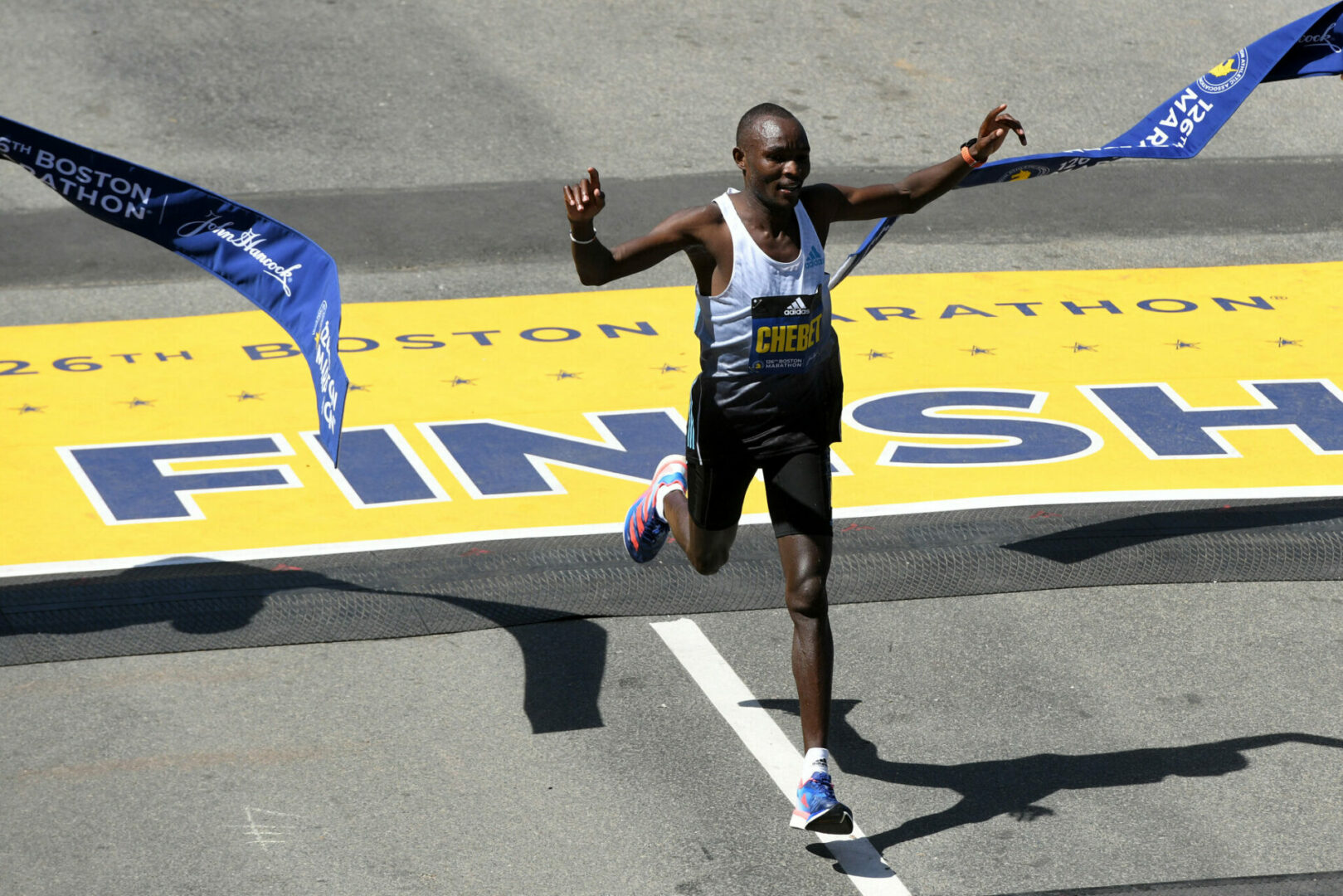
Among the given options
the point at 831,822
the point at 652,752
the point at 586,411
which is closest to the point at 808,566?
the point at 831,822

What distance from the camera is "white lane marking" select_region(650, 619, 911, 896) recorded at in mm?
5094

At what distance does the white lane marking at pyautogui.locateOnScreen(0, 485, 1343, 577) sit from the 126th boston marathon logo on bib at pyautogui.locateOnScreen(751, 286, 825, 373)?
237 centimetres

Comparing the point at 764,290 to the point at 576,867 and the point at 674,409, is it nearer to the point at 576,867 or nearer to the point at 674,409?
the point at 576,867

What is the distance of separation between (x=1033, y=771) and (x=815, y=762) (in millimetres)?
948

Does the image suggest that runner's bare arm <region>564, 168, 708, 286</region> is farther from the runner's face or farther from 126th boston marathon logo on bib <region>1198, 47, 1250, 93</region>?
126th boston marathon logo on bib <region>1198, 47, 1250, 93</region>

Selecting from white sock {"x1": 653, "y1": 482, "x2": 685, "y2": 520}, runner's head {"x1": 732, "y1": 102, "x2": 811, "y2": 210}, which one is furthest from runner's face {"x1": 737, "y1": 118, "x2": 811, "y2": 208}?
white sock {"x1": 653, "y1": 482, "x2": 685, "y2": 520}

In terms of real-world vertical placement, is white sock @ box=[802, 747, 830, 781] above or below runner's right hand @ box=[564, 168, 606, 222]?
below

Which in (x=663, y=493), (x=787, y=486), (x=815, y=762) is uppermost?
(x=787, y=486)

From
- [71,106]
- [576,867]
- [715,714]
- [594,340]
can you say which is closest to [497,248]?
[594,340]

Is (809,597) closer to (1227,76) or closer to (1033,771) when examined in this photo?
(1033,771)

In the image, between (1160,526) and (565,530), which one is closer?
(1160,526)

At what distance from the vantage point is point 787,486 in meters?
5.49

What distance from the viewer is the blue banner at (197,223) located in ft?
20.9

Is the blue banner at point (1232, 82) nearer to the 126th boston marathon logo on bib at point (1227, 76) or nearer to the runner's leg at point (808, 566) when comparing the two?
the 126th boston marathon logo on bib at point (1227, 76)
